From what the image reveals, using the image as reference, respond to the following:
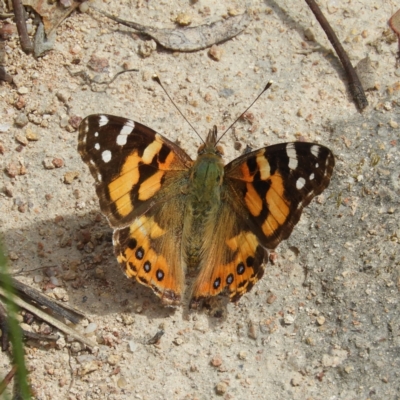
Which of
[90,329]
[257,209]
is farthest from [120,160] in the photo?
[90,329]

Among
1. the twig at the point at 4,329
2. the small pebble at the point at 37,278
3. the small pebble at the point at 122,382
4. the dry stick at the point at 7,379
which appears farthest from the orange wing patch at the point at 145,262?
the dry stick at the point at 7,379

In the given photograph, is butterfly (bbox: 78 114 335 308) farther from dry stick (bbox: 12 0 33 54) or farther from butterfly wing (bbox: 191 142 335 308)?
dry stick (bbox: 12 0 33 54)

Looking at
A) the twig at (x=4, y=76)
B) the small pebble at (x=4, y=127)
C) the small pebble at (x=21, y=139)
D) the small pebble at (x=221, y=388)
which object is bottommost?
the small pebble at (x=221, y=388)

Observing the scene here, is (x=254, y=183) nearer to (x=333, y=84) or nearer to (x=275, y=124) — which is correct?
(x=275, y=124)

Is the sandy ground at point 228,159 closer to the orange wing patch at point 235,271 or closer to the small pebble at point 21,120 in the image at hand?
the small pebble at point 21,120

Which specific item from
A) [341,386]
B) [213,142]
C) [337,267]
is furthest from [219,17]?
[341,386]

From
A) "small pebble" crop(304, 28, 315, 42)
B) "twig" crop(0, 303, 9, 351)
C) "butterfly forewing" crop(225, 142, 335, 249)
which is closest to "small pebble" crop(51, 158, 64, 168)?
"twig" crop(0, 303, 9, 351)

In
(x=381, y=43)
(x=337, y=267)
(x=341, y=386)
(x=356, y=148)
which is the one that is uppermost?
(x=381, y=43)
